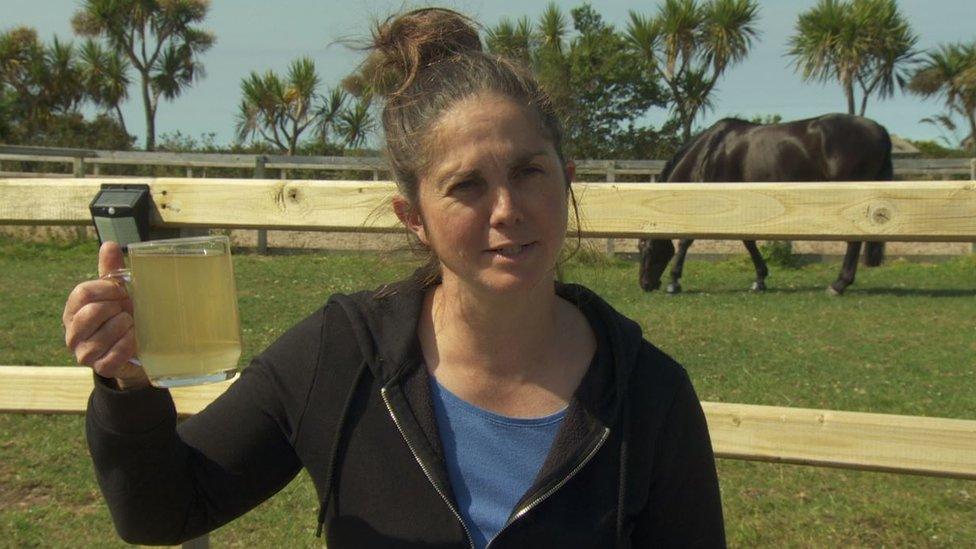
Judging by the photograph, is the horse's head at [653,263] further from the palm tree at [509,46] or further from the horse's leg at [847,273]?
the palm tree at [509,46]

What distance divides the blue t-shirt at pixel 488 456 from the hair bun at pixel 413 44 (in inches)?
23.5

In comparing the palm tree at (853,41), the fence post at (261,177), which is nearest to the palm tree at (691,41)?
the palm tree at (853,41)

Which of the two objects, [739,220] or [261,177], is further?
[261,177]

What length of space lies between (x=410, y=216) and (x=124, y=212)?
819mm

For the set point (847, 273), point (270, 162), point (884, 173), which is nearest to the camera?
point (847, 273)

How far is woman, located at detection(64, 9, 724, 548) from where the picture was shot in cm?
175

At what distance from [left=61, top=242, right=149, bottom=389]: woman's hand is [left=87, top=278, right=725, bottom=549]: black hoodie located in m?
0.19

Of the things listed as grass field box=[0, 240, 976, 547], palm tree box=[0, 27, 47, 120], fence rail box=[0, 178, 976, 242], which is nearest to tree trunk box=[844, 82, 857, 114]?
grass field box=[0, 240, 976, 547]

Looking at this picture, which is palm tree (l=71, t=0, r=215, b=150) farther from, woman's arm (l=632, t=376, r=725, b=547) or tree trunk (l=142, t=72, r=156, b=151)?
woman's arm (l=632, t=376, r=725, b=547)

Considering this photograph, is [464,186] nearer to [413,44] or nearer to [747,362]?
[413,44]

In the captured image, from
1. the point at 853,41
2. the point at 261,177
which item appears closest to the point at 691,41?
the point at 853,41

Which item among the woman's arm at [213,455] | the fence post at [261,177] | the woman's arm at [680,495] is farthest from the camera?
the fence post at [261,177]

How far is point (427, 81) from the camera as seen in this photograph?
1.90 metres

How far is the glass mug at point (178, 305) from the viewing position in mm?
1508
